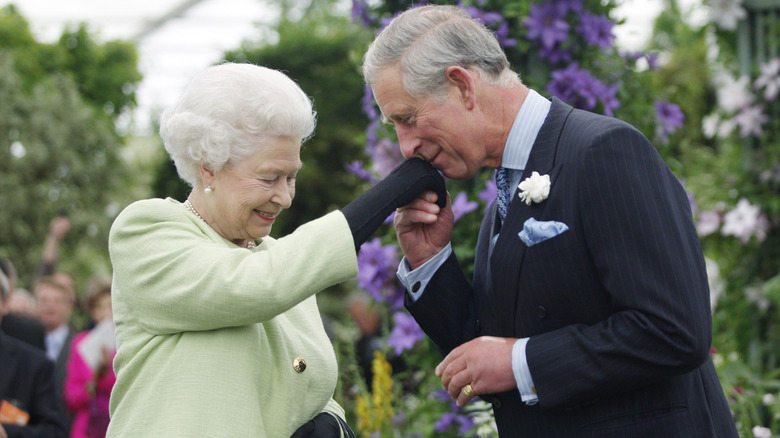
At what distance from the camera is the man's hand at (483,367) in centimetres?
186

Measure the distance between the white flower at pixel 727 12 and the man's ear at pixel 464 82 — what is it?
11.5 feet

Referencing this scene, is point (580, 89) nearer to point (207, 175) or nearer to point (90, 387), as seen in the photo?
point (207, 175)

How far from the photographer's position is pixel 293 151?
2.00m

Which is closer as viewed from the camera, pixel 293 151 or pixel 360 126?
pixel 293 151

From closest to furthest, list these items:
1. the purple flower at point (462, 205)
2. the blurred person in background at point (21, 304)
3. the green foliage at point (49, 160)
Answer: the purple flower at point (462, 205) < the blurred person in background at point (21, 304) < the green foliage at point (49, 160)

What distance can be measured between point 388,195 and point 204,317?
48cm

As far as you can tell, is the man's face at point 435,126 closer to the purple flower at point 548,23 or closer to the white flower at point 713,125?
the purple flower at point 548,23

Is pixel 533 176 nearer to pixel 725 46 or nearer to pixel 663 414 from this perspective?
pixel 663 414

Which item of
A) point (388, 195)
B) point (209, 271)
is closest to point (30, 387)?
point (209, 271)

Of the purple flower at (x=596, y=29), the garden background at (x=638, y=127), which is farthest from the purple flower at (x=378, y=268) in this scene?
the purple flower at (x=596, y=29)

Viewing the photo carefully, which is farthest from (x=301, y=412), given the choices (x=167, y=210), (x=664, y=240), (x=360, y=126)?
(x=360, y=126)

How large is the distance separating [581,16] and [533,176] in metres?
1.65

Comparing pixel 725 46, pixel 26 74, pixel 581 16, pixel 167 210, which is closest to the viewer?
pixel 167 210

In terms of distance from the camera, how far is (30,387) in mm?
3973
